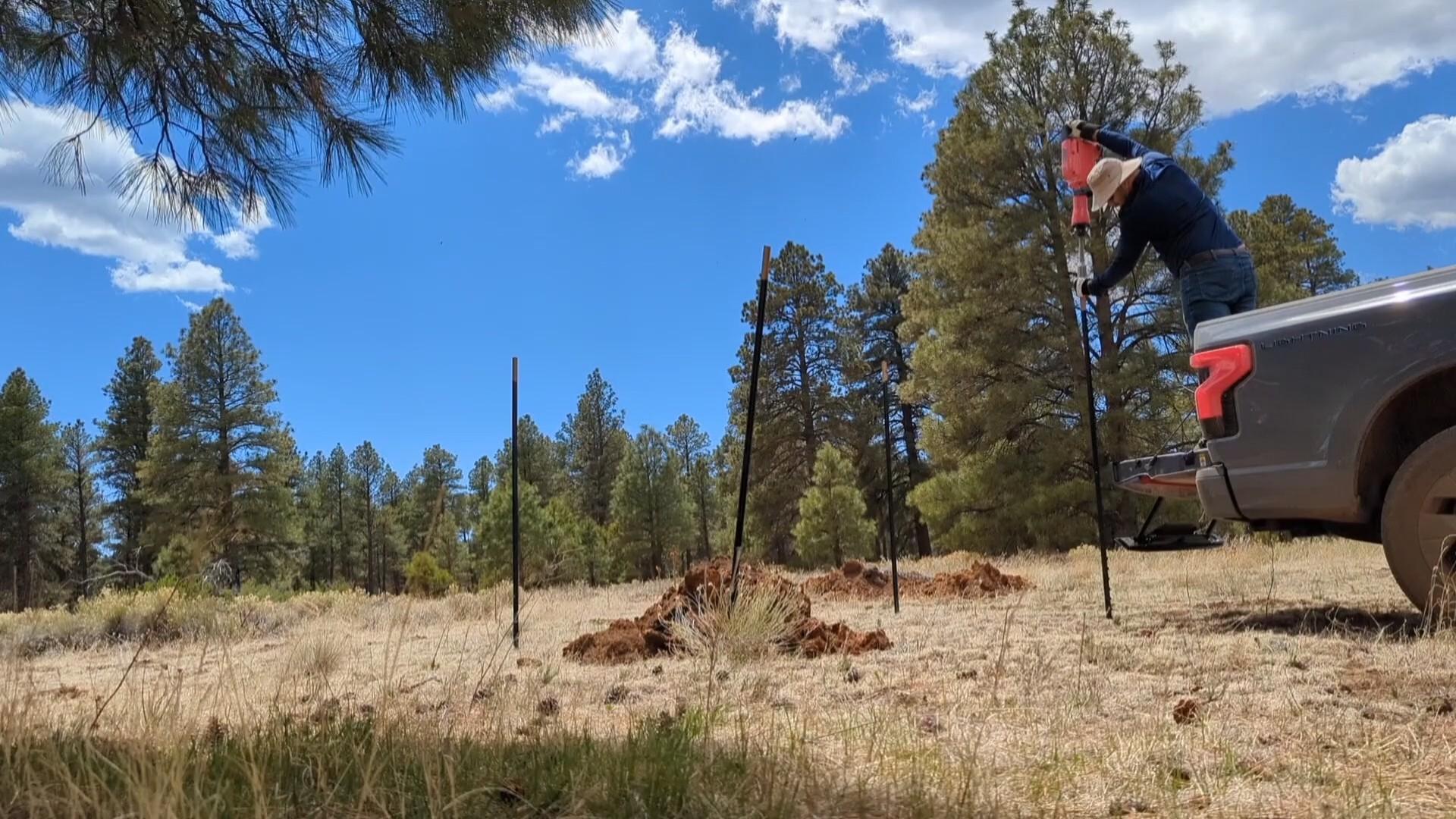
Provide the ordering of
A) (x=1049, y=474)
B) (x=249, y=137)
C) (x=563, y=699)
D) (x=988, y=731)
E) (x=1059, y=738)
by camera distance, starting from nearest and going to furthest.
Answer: (x=1059, y=738)
(x=988, y=731)
(x=563, y=699)
(x=249, y=137)
(x=1049, y=474)

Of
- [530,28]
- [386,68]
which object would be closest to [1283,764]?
[530,28]

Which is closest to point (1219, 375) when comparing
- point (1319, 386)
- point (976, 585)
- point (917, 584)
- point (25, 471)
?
point (1319, 386)

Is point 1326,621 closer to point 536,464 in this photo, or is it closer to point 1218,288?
point 1218,288

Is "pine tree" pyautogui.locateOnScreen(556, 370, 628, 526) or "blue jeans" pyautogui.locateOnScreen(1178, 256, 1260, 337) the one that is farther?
"pine tree" pyautogui.locateOnScreen(556, 370, 628, 526)

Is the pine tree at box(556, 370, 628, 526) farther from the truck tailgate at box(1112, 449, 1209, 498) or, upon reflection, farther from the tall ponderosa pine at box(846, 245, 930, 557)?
the truck tailgate at box(1112, 449, 1209, 498)

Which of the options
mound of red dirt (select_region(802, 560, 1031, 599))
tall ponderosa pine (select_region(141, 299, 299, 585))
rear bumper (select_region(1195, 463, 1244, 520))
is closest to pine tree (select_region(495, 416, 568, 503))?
tall ponderosa pine (select_region(141, 299, 299, 585))

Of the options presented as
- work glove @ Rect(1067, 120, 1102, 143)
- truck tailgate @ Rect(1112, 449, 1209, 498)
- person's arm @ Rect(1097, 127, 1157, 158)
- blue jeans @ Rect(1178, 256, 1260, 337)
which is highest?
work glove @ Rect(1067, 120, 1102, 143)

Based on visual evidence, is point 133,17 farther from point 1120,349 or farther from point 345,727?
point 1120,349

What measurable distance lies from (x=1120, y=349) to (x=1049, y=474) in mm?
2794

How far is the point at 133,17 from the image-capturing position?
13.8 ft

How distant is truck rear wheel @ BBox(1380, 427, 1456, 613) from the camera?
333 centimetres

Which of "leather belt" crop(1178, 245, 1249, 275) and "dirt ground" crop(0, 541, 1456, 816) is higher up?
"leather belt" crop(1178, 245, 1249, 275)

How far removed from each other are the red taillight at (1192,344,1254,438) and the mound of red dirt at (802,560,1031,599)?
3557 mm

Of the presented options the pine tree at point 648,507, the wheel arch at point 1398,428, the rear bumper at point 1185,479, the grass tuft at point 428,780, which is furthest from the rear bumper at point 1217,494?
the pine tree at point 648,507
